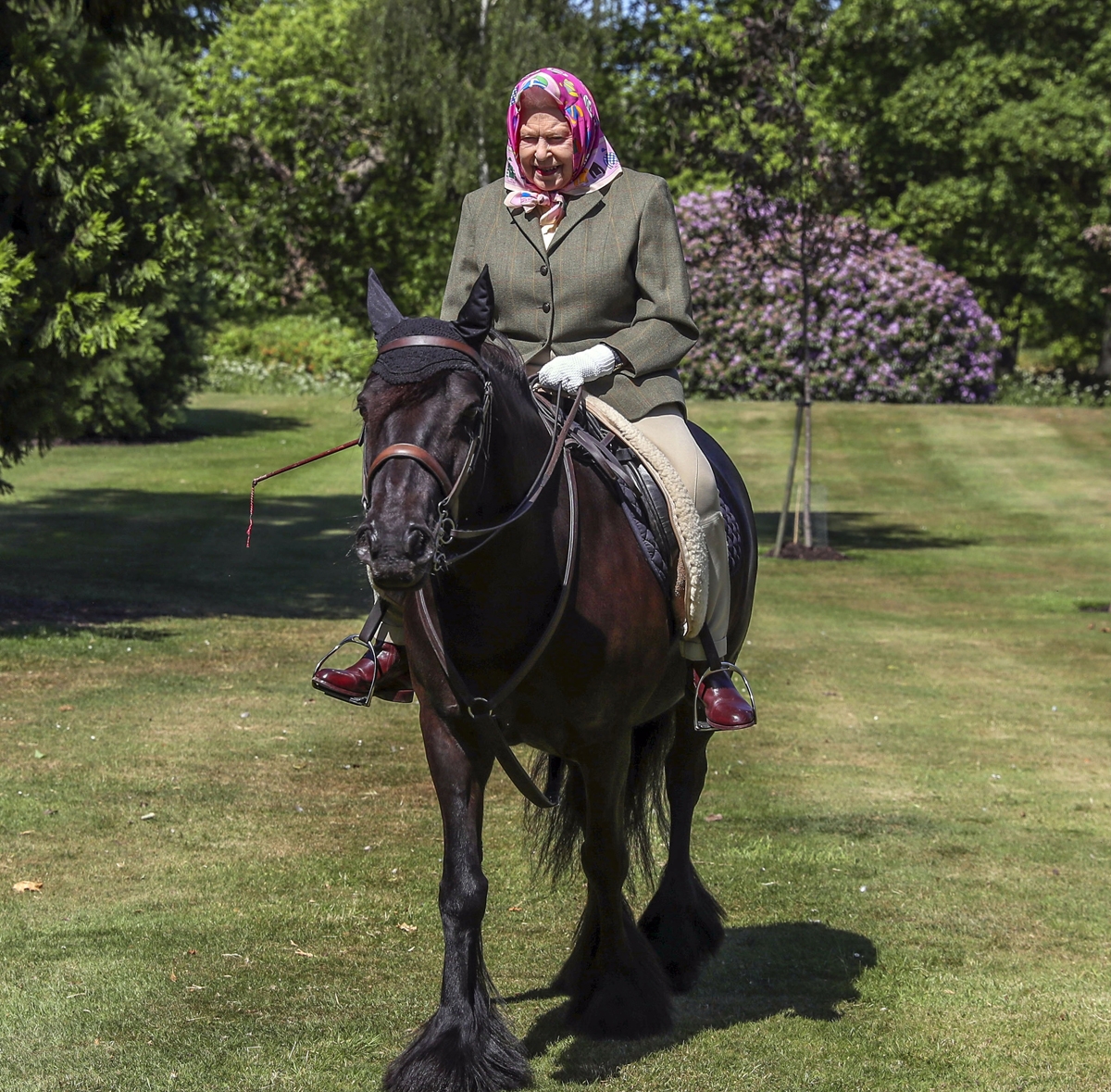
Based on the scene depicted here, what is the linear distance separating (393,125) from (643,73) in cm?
895

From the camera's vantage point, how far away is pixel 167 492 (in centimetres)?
2534

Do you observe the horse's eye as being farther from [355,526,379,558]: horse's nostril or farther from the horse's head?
[355,526,379,558]: horse's nostril

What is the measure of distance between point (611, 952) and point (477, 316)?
250 cm

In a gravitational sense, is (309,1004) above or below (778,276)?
below

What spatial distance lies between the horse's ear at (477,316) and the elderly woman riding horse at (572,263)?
1.05 meters

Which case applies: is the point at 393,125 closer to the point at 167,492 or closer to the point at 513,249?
the point at 167,492

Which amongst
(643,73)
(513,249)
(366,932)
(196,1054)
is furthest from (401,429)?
(643,73)

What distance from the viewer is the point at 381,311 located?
176 inches

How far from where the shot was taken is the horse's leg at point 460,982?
479 cm

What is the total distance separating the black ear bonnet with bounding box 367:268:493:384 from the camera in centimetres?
414

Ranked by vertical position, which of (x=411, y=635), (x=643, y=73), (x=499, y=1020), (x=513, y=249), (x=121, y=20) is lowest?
(x=499, y=1020)

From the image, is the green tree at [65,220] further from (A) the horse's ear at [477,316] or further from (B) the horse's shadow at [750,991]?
(A) the horse's ear at [477,316]

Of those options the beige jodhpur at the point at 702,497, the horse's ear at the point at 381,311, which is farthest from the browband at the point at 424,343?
the beige jodhpur at the point at 702,497

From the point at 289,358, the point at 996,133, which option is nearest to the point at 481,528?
the point at 289,358
